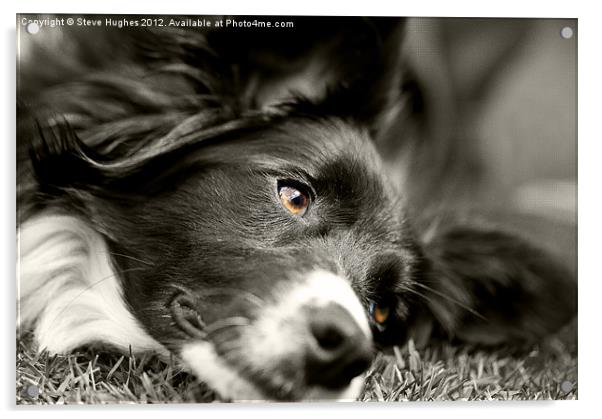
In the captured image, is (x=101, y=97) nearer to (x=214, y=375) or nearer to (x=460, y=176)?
(x=214, y=375)

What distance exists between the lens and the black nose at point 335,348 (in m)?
1.60

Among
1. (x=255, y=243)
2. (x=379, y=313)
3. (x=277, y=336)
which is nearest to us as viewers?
(x=277, y=336)

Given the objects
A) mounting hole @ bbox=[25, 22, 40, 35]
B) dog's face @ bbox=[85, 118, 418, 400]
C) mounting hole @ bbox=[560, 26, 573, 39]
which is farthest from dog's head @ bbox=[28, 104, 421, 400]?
mounting hole @ bbox=[560, 26, 573, 39]

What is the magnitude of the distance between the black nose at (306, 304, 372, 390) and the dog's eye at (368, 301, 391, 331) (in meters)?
0.09

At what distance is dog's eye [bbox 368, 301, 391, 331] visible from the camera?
5.90 ft

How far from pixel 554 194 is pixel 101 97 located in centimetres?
130

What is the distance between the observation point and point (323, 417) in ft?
5.94

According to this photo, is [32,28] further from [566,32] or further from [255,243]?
[566,32]

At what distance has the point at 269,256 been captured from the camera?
1.70 m

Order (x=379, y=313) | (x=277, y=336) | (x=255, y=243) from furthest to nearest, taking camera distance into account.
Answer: (x=379, y=313)
(x=255, y=243)
(x=277, y=336)

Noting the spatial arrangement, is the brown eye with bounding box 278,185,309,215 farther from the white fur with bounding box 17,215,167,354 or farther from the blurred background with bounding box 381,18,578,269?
the white fur with bounding box 17,215,167,354
